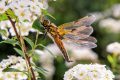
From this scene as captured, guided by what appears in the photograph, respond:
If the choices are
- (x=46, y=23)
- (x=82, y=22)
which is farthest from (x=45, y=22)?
(x=82, y=22)

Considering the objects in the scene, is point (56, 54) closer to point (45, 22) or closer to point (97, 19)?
point (97, 19)

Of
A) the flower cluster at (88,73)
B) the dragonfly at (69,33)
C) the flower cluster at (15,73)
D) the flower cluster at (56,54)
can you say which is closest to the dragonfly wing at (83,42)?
the dragonfly at (69,33)

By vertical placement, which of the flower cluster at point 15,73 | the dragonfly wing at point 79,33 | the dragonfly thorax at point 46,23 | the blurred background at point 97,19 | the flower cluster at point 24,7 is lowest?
the blurred background at point 97,19

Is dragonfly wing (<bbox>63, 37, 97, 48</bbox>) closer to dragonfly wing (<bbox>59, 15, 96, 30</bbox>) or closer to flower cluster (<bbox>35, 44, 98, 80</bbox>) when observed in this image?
dragonfly wing (<bbox>59, 15, 96, 30</bbox>)

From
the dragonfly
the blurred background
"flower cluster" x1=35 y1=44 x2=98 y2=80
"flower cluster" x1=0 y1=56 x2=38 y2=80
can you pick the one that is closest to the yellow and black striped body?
the dragonfly

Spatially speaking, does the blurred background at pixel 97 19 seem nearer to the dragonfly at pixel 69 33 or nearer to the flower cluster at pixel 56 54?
the flower cluster at pixel 56 54

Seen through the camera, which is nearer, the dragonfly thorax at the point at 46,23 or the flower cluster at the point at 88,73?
the flower cluster at the point at 88,73

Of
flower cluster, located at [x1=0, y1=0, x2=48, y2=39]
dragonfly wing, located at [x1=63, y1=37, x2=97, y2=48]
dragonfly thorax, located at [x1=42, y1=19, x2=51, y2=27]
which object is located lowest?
dragonfly wing, located at [x1=63, y1=37, x2=97, y2=48]
